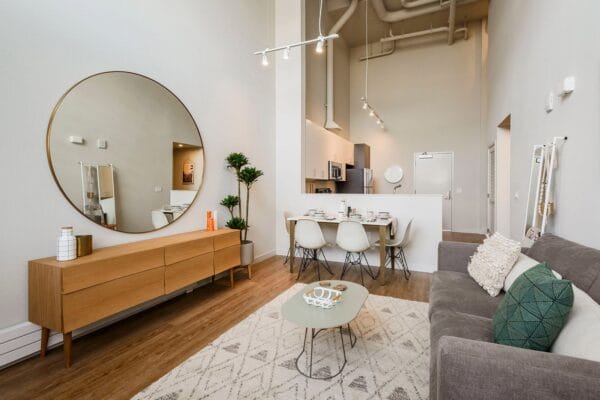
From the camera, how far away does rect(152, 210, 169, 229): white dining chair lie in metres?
3.12

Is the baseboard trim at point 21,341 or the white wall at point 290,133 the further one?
the white wall at point 290,133

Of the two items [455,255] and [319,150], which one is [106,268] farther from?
[319,150]

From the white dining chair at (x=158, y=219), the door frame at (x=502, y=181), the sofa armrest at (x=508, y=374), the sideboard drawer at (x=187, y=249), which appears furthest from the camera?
the door frame at (x=502, y=181)

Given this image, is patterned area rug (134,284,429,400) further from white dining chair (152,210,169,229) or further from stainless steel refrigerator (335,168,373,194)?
stainless steel refrigerator (335,168,373,194)

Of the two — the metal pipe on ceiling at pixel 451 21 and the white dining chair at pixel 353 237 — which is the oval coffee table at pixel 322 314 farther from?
the metal pipe on ceiling at pixel 451 21

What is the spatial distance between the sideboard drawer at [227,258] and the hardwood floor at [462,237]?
4.85 meters

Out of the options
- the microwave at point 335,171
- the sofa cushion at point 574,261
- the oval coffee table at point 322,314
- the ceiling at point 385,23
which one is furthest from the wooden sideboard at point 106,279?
the ceiling at point 385,23

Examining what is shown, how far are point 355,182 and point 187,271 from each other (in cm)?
515

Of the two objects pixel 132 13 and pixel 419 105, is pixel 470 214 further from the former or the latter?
pixel 132 13

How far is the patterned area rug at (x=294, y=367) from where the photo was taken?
178cm

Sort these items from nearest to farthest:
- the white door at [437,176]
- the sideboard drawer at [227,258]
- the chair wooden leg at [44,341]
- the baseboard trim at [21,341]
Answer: the baseboard trim at [21,341] < the chair wooden leg at [44,341] < the sideboard drawer at [227,258] < the white door at [437,176]

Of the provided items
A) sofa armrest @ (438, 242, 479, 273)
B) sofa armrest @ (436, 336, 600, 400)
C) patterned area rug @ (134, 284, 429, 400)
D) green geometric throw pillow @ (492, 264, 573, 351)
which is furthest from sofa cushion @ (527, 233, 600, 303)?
patterned area rug @ (134, 284, 429, 400)

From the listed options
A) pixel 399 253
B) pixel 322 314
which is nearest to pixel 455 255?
pixel 322 314

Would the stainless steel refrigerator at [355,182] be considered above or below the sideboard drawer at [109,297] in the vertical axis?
above
